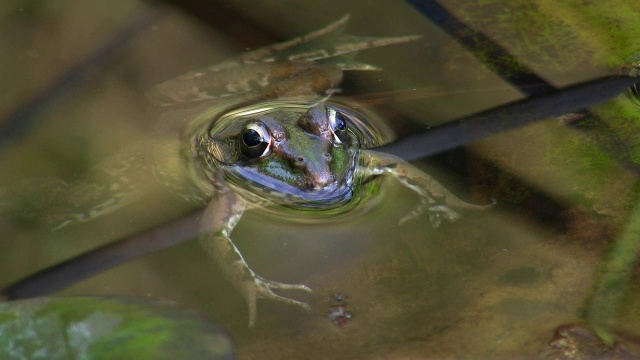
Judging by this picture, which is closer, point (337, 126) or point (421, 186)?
point (421, 186)

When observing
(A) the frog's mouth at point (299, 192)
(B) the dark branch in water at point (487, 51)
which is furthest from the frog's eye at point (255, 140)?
(B) the dark branch in water at point (487, 51)

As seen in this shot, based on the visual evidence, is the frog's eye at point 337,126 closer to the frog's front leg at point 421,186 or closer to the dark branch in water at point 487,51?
the frog's front leg at point 421,186

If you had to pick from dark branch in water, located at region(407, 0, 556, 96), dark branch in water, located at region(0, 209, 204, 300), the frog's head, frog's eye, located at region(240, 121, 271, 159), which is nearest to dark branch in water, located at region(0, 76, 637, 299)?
dark branch in water, located at region(0, 209, 204, 300)

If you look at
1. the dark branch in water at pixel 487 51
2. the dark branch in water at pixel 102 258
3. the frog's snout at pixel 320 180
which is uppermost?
the dark branch in water at pixel 487 51

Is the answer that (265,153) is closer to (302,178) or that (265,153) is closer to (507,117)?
(302,178)

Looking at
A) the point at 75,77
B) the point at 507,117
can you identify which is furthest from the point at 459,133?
the point at 75,77

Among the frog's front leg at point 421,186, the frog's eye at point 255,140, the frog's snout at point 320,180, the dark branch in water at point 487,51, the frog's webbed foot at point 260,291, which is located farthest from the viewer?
the dark branch in water at point 487,51

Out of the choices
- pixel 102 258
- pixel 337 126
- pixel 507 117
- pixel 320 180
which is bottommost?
pixel 102 258

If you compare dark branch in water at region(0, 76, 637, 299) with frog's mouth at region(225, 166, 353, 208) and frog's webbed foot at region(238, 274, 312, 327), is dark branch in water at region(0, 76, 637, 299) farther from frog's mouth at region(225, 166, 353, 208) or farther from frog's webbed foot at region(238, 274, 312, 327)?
frog's webbed foot at region(238, 274, 312, 327)
